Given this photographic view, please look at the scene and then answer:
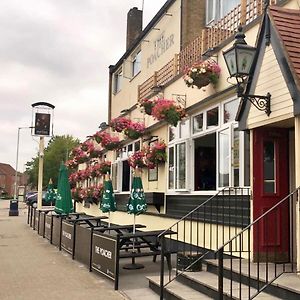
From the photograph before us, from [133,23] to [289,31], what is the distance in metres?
17.0

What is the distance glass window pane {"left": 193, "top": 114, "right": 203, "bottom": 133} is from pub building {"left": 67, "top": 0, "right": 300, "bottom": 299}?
1.3 inches

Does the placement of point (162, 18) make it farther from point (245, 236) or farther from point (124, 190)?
point (245, 236)

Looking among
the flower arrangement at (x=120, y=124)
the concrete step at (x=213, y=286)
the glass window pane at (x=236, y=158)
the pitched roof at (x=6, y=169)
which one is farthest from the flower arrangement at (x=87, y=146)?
the pitched roof at (x=6, y=169)

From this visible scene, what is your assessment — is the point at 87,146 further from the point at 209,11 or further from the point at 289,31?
the point at 289,31

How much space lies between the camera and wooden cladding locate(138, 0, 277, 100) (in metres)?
9.25

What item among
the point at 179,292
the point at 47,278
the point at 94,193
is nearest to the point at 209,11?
the point at 47,278

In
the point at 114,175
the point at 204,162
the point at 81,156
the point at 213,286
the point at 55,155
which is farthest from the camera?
the point at 55,155

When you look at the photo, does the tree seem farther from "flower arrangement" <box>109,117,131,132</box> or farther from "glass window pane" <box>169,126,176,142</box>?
"glass window pane" <box>169,126,176,142</box>

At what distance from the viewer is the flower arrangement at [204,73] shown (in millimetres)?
9922

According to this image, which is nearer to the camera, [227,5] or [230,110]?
[230,110]

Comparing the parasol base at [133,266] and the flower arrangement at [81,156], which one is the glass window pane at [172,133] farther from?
the flower arrangement at [81,156]

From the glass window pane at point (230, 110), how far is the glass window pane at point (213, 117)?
42 cm

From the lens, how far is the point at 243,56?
7344mm

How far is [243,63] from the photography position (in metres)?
7.37
